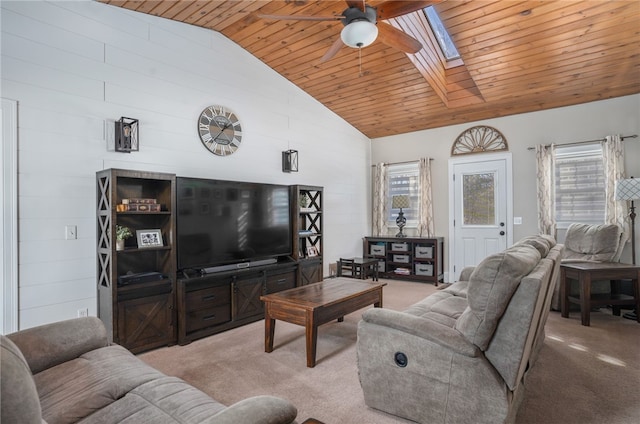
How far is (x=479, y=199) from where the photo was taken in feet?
19.4

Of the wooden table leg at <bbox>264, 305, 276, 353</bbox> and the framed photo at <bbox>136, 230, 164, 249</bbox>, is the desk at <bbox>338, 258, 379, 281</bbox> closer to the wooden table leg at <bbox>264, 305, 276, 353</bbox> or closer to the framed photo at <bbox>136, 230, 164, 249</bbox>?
the wooden table leg at <bbox>264, 305, 276, 353</bbox>

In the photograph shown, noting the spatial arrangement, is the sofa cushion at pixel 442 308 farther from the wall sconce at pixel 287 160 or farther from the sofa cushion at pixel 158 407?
the wall sconce at pixel 287 160

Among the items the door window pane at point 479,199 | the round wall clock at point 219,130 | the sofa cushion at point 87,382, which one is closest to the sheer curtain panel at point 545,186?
the door window pane at point 479,199

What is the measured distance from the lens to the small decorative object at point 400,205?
20.8ft

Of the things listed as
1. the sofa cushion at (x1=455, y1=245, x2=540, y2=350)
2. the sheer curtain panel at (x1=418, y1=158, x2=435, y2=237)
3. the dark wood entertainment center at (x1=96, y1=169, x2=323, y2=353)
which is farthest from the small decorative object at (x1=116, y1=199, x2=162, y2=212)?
the sheer curtain panel at (x1=418, y1=158, x2=435, y2=237)

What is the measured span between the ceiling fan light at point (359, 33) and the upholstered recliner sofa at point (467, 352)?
1925mm

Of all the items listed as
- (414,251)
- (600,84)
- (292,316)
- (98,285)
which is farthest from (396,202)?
(98,285)

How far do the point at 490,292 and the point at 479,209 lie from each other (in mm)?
4596

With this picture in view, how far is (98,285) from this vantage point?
10.8 ft

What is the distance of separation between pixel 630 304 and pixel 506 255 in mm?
3497

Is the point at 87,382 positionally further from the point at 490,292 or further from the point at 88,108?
the point at 88,108

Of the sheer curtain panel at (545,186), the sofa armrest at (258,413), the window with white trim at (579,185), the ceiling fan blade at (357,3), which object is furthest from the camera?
the sheer curtain panel at (545,186)

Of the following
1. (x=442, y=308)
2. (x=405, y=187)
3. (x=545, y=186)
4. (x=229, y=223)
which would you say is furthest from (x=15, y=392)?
(x=405, y=187)

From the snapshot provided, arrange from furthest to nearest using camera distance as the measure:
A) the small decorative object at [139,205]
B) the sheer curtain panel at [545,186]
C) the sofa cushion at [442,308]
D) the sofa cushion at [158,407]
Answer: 1. the sheer curtain panel at [545,186]
2. the small decorative object at [139,205]
3. the sofa cushion at [442,308]
4. the sofa cushion at [158,407]
